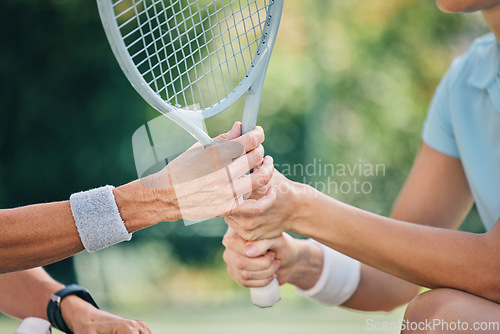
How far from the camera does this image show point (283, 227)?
124 centimetres

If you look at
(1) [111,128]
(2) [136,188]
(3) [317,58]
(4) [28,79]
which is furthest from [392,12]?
(2) [136,188]

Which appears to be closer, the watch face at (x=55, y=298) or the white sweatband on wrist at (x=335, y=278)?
the watch face at (x=55, y=298)

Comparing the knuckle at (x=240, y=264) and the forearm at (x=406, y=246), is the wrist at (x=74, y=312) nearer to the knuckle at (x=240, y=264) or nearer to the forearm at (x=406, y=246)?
the knuckle at (x=240, y=264)

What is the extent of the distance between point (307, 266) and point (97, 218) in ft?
1.85

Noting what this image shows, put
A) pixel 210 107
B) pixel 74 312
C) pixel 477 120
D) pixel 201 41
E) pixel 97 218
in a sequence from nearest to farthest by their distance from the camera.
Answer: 1. pixel 97 218
2. pixel 210 107
3. pixel 74 312
4. pixel 477 120
5. pixel 201 41

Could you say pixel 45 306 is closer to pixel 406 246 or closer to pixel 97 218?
pixel 97 218

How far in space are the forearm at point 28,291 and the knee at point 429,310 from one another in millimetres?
708

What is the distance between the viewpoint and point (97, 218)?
1.01 m

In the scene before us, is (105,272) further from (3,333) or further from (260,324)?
(260,324)

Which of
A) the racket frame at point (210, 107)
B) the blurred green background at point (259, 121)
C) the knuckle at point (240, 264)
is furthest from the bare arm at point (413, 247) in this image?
the blurred green background at point (259, 121)

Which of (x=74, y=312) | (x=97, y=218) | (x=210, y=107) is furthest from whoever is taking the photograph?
(x=74, y=312)

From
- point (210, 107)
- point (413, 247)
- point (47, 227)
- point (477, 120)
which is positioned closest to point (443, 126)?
point (477, 120)

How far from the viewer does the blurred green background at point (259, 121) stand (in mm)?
2850

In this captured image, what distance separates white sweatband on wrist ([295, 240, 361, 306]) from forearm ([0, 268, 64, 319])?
0.57 m
